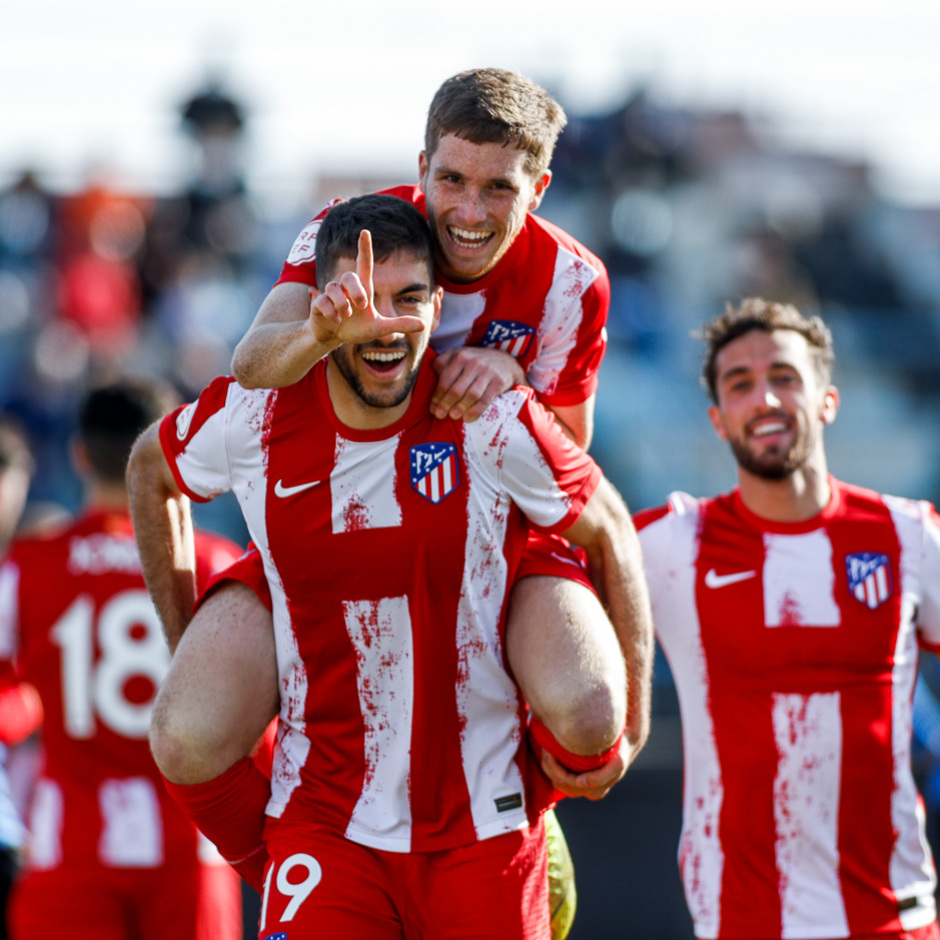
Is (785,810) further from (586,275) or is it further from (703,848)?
(586,275)

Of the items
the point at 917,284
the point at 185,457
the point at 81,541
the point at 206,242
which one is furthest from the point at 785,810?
the point at 917,284

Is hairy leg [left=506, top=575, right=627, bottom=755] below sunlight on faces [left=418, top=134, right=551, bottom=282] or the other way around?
below

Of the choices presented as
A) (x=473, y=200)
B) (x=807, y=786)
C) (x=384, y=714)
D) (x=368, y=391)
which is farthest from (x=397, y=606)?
(x=807, y=786)

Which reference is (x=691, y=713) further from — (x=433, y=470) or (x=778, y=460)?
(x=433, y=470)

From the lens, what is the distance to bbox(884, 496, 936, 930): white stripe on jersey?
3.69m

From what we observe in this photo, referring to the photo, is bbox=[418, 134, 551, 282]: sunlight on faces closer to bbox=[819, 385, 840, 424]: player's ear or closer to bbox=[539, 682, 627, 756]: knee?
bbox=[539, 682, 627, 756]: knee

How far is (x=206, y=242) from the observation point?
11.7 metres

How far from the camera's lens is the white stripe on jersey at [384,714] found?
316cm

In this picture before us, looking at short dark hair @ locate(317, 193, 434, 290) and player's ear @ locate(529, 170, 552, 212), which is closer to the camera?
short dark hair @ locate(317, 193, 434, 290)

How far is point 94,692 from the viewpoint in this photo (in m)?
4.34

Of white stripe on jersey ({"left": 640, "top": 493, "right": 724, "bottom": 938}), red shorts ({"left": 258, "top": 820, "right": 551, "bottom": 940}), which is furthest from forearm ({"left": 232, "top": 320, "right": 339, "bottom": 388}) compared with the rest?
white stripe on jersey ({"left": 640, "top": 493, "right": 724, "bottom": 938})

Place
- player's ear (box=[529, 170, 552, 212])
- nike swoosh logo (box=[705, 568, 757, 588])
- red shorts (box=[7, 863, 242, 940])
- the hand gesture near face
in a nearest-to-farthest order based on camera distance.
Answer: the hand gesture near face
player's ear (box=[529, 170, 552, 212])
nike swoosh logo (box=[705, 568, 757, 588])
red shorts (box=[7, 863, 242, 940])

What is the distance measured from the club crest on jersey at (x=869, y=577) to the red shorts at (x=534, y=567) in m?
0.92

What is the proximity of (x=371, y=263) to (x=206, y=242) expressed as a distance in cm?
922
